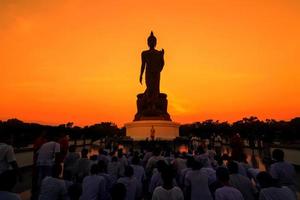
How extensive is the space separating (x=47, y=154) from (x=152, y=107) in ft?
70.6

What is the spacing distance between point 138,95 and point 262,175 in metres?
27.5

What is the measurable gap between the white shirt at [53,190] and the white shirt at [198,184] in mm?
2602

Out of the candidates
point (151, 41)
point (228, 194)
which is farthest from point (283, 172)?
point (151, 41)

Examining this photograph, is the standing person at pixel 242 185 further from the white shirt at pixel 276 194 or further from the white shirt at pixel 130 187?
the white shirt at pixel 130 187

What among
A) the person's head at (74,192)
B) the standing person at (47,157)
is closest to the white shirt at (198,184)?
the person's head at (74,192)

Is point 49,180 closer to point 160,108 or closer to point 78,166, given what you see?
point 78,166

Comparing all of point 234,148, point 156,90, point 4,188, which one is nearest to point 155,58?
point 156,90

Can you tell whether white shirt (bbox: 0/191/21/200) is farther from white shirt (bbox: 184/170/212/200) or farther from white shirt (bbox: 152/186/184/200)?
white shirt (bbox: 184/170/212/200)

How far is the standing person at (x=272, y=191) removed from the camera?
448cm

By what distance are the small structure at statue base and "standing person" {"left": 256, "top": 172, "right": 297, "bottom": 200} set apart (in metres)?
23.0

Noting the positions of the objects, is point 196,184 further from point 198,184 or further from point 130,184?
point 130,184

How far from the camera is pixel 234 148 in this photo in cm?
1234

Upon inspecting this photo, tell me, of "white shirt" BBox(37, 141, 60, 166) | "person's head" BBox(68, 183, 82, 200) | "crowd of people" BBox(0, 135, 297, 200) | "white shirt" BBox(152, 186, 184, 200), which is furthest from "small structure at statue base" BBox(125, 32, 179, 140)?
"white shirt" BBox(152, 186, 184, 200)

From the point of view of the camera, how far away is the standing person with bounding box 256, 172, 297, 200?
176 inches
